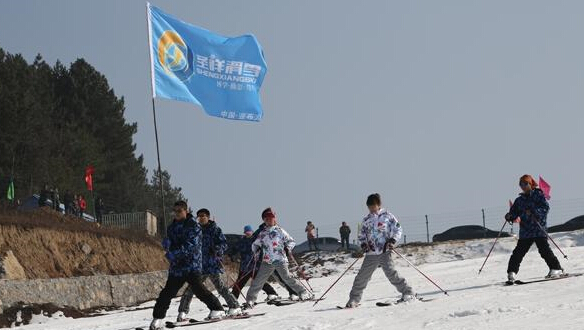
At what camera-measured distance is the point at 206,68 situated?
79.5ft

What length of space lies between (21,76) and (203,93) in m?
36.6

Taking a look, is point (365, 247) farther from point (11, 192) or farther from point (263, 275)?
point (11, 192)

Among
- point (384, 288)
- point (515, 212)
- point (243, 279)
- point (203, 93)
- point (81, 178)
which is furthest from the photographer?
point (81, 178)

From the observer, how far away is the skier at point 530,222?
47.4ft

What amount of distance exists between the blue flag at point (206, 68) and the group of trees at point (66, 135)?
91.7 ft

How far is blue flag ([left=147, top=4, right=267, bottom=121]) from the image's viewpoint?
2281 cm

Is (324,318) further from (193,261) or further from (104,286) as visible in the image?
(104,286)

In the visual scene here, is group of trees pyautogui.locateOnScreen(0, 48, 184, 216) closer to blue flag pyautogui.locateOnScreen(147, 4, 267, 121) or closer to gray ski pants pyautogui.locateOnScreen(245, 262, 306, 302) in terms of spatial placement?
blue flag pyautogui.locateOnScreen(147, 4, 267, 121)

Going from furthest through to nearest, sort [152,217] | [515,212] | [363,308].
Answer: [152,217] → [515,212] → [363,308]

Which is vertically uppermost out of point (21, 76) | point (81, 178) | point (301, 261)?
point (21, 76)

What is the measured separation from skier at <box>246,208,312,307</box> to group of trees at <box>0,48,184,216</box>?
3755 centimetres

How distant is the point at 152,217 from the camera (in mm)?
43062

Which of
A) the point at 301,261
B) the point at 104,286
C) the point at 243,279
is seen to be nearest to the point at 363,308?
the point at 243,279

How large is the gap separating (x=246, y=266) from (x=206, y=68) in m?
8.36
